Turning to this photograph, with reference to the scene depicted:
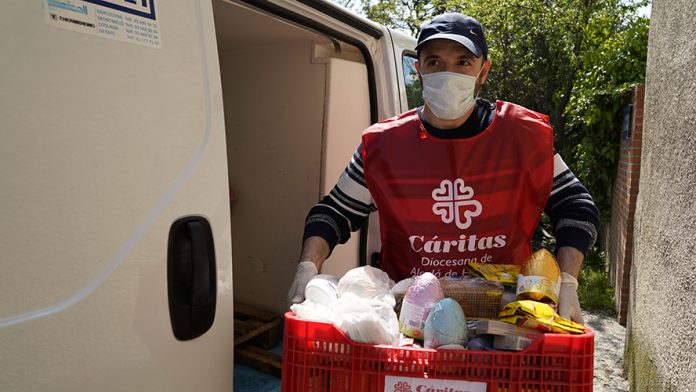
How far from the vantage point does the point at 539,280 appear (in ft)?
4.99

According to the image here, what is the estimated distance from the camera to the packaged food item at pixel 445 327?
52.6 inches

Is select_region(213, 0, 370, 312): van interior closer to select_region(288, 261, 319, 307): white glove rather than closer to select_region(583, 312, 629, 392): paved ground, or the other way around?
select_region(288, 261, 319, 307): white glove

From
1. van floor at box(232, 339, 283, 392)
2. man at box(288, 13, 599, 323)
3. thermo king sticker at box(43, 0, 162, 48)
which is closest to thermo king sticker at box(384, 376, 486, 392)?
man at box(288, 13, 599, 323)

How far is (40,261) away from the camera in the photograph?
1.17m

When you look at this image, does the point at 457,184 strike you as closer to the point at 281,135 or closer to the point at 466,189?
the point at 466,189

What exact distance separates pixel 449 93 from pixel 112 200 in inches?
53.0

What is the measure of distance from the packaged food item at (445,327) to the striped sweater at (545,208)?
81 centimetres

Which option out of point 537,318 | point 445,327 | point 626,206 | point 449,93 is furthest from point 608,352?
point 445,327

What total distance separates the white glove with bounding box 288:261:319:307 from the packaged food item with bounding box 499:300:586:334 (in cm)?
65

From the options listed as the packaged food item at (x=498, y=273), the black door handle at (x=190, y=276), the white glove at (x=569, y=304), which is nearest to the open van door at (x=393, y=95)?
the packaged food item at (x=498, y=273)

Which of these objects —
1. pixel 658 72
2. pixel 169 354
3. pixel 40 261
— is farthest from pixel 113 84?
pixel 658 72

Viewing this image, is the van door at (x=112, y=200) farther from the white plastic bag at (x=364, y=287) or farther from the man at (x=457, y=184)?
the man at (x=457, y=184)

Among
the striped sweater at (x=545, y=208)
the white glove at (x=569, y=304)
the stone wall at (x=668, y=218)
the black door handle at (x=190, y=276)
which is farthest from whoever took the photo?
the stone wall at (x=668, y=218)

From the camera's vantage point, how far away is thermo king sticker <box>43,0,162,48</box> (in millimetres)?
1212
